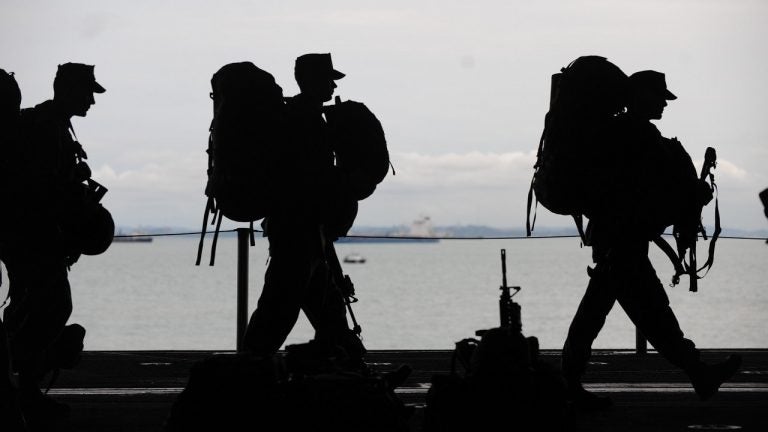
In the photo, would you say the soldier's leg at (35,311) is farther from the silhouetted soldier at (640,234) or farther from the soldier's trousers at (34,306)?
the silhouetted soldier at (640,234)

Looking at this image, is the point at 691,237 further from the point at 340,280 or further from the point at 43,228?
the point at 43,228

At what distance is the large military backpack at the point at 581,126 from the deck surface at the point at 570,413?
141cm

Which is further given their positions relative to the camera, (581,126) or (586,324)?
(586,324)

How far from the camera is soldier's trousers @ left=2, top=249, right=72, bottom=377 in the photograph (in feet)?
25.4

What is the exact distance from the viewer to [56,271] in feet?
25.7

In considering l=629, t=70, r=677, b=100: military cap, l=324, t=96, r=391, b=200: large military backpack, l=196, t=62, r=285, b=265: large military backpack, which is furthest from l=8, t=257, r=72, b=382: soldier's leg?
l=629, t=70, r=677, b=100: military cap

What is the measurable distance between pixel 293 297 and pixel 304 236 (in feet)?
1.18

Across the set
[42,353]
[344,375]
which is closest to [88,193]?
[42,353]

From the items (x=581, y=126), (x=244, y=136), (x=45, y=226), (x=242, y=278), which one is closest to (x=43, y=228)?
(x=45, y=226)

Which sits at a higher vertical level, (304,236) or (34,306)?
(304,236)

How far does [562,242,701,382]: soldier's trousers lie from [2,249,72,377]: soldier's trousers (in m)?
3.12

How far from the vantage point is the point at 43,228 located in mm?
7777

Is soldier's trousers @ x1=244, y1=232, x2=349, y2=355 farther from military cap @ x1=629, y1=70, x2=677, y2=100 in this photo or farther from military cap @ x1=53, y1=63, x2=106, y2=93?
military cap @ x1=629, y1=70, x2=677, y2=100

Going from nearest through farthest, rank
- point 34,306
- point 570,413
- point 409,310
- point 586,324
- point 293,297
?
point 570,413 < point 293,297 < point 34,306 < point 586,324 < point 409,310
